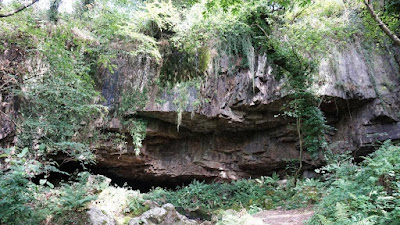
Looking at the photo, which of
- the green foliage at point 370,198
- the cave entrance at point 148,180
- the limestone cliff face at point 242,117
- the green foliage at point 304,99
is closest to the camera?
the green foliage at point 370,198

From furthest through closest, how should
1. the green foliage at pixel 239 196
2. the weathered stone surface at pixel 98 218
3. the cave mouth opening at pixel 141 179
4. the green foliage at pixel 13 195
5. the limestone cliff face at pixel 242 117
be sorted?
the cave mouth opening at pixel 141 179, the limestone cliff face at pixel 242 117, the green foliage at pixel 239 196, the weathered stone surface at pixel 98 218, the green foliage at pixel 13 195

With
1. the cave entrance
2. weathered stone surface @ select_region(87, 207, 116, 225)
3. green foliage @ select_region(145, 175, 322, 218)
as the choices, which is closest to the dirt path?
green foliage @ select_region(145, 175, 322, 218)

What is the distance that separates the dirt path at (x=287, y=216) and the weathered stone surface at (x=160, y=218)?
1.83 m

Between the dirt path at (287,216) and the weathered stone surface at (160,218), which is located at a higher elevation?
the dirt path at (287,216)

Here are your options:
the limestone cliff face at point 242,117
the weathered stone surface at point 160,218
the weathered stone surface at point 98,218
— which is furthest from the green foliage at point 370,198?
the limestone cliff face at point 242,117

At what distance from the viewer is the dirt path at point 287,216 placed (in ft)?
16.4

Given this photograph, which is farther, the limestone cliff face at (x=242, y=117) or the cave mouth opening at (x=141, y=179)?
the cave mouth opening at (x=141, y=179)

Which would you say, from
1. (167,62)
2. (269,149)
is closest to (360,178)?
(269,149)

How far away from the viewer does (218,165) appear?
10859 mm

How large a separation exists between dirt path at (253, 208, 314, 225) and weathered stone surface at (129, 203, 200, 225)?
72.0 inches

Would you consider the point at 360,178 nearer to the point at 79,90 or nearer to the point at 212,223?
the point at 212,223

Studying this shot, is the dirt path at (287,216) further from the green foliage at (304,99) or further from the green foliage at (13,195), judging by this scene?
the green foliage at (13,195)

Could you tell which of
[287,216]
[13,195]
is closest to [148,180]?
[287,216]

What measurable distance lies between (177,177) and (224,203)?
113 inches
